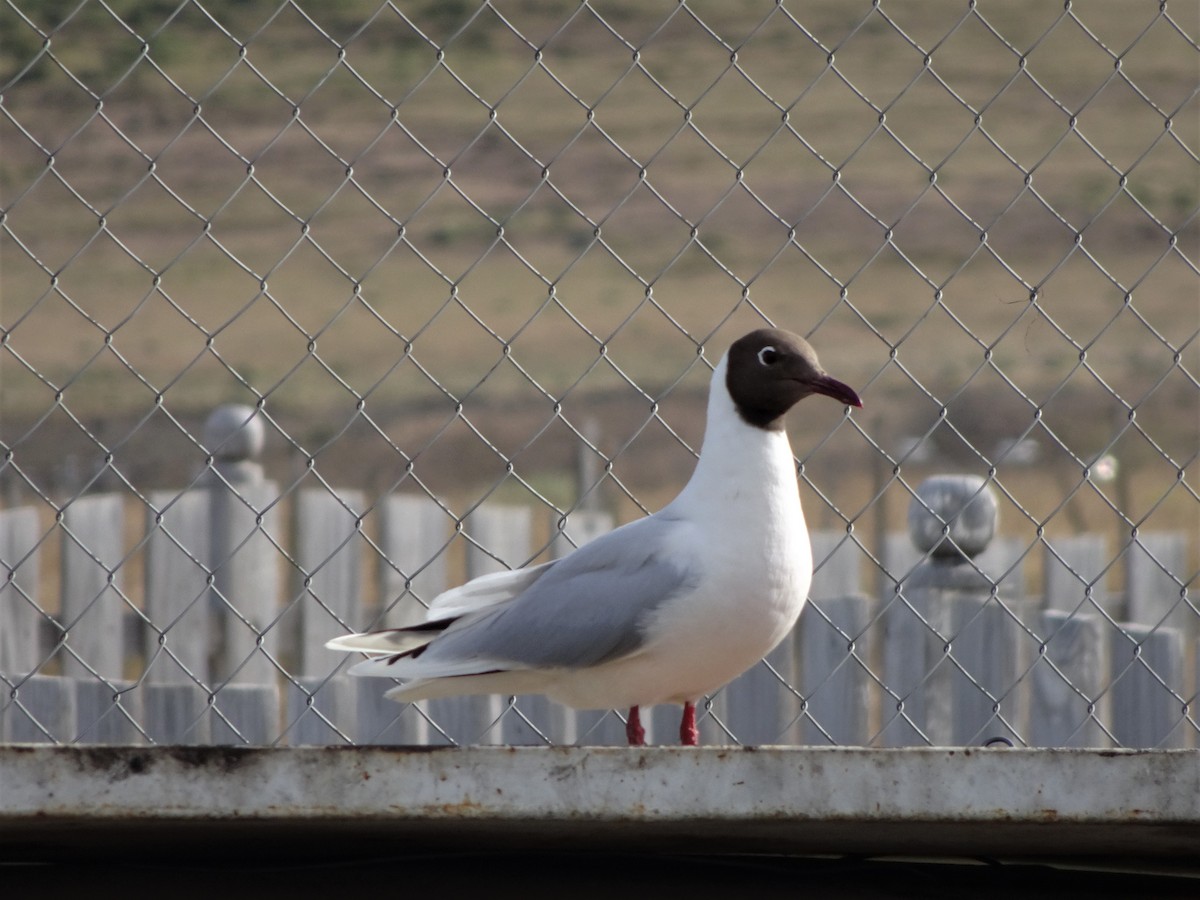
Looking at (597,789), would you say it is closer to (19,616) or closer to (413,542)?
(413,542)

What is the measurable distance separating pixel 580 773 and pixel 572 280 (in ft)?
61.9

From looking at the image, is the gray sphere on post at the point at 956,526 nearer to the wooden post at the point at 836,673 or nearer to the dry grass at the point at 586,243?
the wooden post at the point at 836,673

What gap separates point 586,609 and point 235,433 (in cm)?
193

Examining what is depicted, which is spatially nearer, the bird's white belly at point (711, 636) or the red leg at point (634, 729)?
the bird's white belly at point (711, 636)

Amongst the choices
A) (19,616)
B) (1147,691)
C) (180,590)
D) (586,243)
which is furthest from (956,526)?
(586,243)

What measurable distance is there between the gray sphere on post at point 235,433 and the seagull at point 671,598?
1.73 metres

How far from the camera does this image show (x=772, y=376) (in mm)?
2252

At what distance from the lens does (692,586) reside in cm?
209

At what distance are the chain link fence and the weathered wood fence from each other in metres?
0.01

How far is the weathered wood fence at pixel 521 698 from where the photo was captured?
135 inches

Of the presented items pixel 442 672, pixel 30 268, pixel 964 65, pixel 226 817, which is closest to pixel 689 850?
pixel 442 672

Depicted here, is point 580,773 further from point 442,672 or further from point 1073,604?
point 1073,604

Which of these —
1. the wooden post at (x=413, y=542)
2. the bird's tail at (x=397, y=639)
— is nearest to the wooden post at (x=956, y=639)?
the wooden post at (x=413, y=542)

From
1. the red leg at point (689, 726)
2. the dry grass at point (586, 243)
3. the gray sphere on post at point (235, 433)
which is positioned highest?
the dry grass at point (586, 243)
